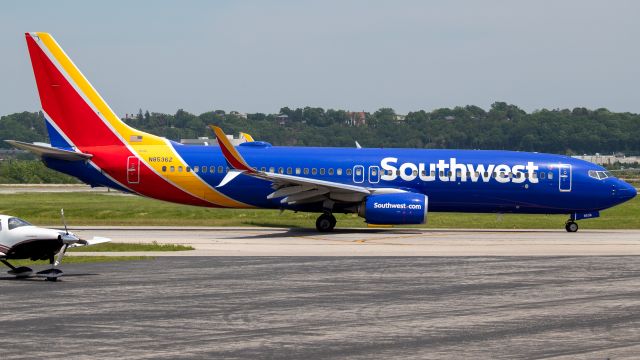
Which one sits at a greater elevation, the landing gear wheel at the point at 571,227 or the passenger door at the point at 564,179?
the passenger door at the point at 564,179

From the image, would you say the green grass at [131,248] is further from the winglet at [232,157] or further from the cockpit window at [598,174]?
the cockpit window at [598,174]

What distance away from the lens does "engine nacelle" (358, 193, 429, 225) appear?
143 ft

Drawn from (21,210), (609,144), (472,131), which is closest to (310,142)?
(472,131)

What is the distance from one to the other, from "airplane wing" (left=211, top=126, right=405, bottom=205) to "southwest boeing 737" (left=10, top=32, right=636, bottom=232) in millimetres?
112

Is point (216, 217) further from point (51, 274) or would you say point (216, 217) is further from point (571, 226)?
point (51, 274)

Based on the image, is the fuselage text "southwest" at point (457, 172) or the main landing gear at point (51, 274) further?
the fuselage text "southwest" at point (457, 172)

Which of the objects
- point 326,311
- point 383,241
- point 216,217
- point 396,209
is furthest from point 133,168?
point 326,311

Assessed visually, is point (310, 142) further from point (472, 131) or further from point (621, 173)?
A: point (621, 173)

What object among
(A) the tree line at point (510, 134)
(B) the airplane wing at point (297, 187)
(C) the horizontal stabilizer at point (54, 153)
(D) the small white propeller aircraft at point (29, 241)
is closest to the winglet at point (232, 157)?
(B) the airplane wing at point (297, 187)

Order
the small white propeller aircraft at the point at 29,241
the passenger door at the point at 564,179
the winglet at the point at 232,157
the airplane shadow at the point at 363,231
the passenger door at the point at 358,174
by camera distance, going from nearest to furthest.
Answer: the small white propeller aircraft at the point at 29,241, the winglet at the point at 232,157, the airplane shadow at the point at 363,231, the passenger door at the point at 564,179, the passenger door at the point at 358,174

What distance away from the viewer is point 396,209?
43.8 metres

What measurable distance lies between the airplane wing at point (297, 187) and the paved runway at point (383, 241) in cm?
154

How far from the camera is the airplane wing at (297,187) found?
4275cm

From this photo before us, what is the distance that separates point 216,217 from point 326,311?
35.1 m
